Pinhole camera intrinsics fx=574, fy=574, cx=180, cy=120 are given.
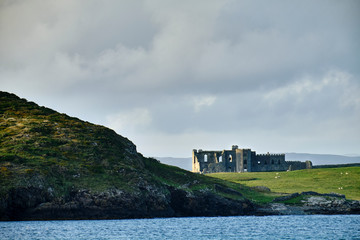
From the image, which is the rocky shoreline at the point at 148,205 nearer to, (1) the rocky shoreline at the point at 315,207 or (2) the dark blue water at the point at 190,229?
(1) the rocky shoreline at the point at 315,207

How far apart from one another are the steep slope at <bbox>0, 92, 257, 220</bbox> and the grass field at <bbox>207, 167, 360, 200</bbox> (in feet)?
58.7

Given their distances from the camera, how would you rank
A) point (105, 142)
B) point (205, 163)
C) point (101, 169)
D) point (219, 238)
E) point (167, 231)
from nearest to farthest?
point (219, 238)
point (167, 231)
point (101, 169)
point (105, 142)
point (205, 163)

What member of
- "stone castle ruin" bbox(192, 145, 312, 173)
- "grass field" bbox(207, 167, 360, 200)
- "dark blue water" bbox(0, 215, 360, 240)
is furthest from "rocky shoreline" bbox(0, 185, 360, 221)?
"stone castle ruin" bbox(192, 145, 312, 173)

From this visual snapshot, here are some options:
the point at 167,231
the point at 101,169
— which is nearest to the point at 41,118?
the point at 101,169

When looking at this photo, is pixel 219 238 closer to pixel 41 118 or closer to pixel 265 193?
pixel 265 193

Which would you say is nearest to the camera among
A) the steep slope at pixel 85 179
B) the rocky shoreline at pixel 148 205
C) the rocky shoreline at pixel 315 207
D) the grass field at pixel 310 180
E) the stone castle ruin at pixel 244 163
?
the rocky shoreline at pixel 148 205

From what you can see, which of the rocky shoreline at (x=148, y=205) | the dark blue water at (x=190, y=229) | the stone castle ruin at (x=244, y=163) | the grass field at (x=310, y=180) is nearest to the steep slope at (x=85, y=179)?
the rocky shoreline at (x=148, y=205)

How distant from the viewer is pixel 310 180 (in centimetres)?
14175

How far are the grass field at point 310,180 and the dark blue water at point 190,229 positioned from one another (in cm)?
3622

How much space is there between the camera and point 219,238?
66.6 m

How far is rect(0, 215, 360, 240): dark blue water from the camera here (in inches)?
2661

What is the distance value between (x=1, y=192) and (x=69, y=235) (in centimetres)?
2327

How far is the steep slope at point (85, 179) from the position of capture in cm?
9012

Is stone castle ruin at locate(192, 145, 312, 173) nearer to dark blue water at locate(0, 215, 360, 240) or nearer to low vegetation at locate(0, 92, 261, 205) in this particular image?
low vegetation at locate(0, 92, 261, 205)
